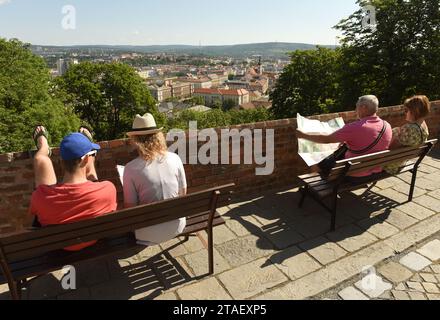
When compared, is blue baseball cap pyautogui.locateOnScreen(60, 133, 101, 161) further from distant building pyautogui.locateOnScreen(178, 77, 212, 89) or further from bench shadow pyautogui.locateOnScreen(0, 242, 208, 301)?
distant building pyautogui.locateOnScreen(178, 77, 212, 89)

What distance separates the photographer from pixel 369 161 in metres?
3.36

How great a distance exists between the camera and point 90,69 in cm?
3034

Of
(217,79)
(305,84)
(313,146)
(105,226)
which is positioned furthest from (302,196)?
(217,79)

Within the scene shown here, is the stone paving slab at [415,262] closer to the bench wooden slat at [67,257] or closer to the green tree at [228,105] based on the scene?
the bench wooden slat at [67,257]

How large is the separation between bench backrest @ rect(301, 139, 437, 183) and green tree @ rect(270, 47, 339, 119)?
886 inches

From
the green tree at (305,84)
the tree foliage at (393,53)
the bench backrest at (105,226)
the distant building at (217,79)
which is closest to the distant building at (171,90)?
the distant building at (217,79)

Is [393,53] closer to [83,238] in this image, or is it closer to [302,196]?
[302,196]

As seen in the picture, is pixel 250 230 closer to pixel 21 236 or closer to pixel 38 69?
pixel 21 236

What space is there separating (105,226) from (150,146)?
2.37ft

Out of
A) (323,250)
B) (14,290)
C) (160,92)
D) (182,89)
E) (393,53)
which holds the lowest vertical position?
(323,250)

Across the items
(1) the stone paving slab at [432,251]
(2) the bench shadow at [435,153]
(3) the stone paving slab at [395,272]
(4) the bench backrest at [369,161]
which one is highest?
(4) the bench backrest at [369,161]

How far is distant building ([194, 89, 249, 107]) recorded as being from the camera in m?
117

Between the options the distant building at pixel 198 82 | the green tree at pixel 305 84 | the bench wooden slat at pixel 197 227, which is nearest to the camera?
the bench wooden slat at pixel 197 227

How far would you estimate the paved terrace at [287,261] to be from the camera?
265 cm
